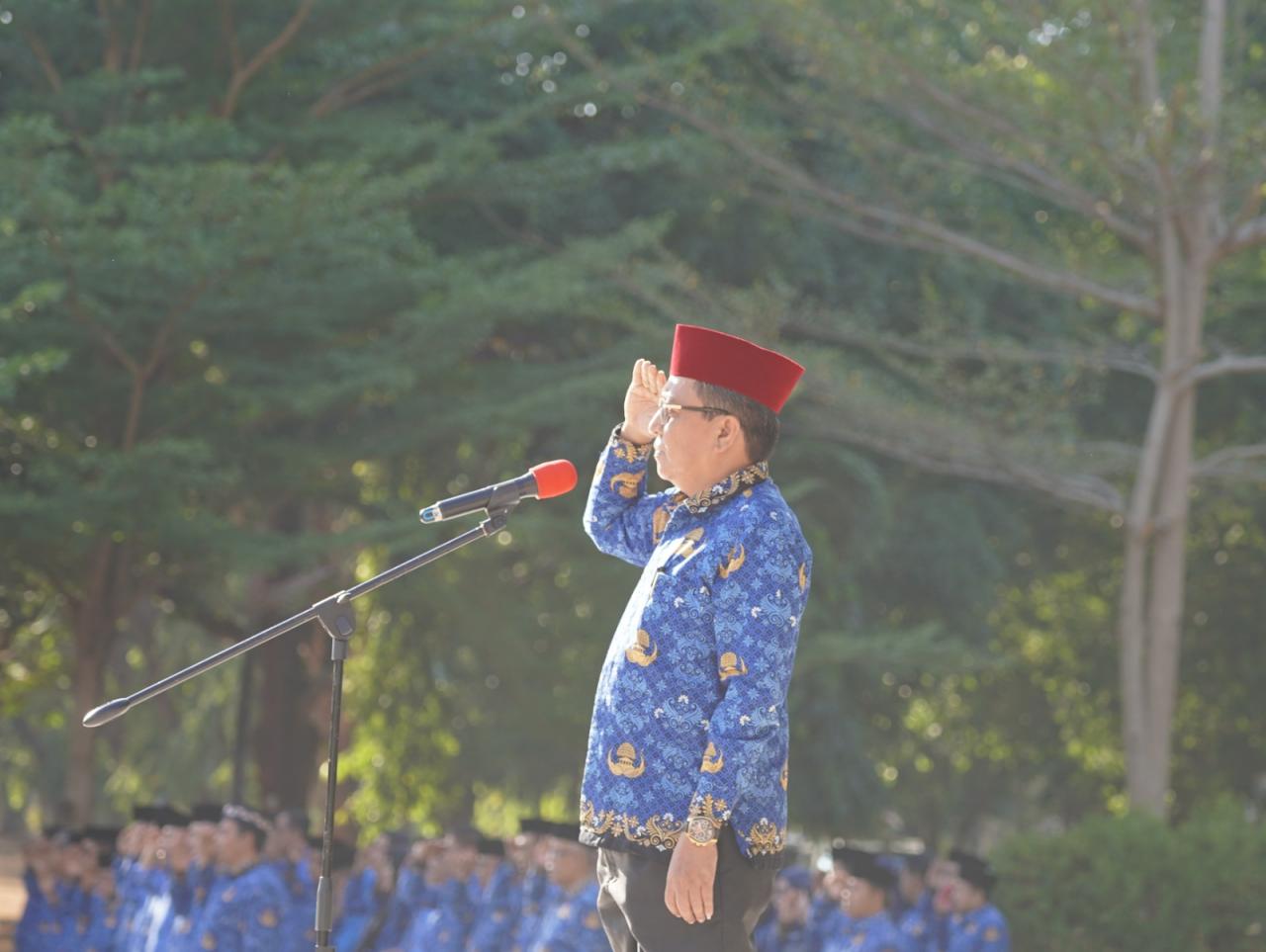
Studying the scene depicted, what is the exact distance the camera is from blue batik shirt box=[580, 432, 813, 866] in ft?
12.9

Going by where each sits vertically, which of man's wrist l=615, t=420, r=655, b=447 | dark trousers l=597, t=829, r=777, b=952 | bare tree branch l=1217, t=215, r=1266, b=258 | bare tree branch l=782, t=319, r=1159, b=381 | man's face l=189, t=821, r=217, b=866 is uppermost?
man's wrist l=615, t=420, r=655, b=447

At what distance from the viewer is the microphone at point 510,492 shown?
169 inches

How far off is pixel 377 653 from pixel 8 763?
1993cm

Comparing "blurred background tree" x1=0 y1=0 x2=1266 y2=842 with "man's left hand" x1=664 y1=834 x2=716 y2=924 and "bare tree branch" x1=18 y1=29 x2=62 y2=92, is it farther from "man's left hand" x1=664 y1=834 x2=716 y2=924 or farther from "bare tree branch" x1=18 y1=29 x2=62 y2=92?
"man's left hand" x1=664 y1=834 x2=716 y2=924

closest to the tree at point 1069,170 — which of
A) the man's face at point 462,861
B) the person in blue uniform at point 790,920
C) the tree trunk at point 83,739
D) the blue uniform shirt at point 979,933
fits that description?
the person in blue uniform at point 790,920

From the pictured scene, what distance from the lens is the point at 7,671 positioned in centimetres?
2006

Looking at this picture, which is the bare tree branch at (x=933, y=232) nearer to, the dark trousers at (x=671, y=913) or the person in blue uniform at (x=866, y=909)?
the person in blue uniform at (x=866, y=909)

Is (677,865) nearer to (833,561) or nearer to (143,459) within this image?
(143,459)

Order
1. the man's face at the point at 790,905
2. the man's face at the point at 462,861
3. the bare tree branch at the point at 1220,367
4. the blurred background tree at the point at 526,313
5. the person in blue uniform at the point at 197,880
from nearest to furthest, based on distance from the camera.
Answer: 1. the person in blue uniform at the point at 197,880
2. the man's face at the point at 790,905
3. the man's face at the point at 462,861
4. the blurred background tree at the point at 526,313
5. the bare tree branch at the point at 1220,367

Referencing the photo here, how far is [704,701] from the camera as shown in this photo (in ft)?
13.2

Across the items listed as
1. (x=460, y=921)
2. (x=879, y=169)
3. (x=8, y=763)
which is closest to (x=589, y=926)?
(x=460, y=921)

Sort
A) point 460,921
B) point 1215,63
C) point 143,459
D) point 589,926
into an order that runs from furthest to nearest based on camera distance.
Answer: point 1215,63 → point 143,459 → point 460,921 → point 589,926

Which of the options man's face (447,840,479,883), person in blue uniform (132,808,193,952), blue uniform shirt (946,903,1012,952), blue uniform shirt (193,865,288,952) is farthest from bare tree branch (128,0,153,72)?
blue uniform shirt (946,903,1012,952)

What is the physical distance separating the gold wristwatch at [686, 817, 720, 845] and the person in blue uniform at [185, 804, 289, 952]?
7859 mm
